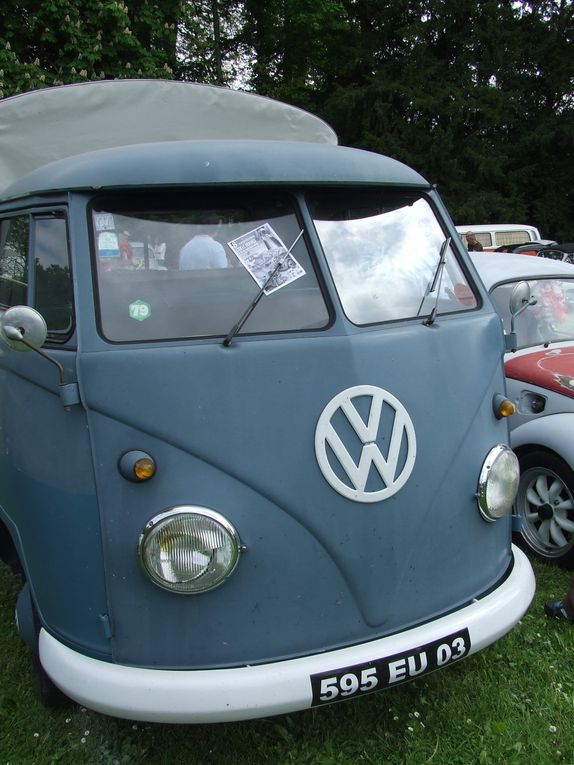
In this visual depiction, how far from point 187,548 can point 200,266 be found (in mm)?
1012

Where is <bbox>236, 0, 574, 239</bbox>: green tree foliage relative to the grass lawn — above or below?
above

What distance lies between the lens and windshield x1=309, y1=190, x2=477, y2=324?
2.69 meters

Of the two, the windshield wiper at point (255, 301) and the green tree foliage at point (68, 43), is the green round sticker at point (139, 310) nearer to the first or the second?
the windshield wiper at point (255, 301)

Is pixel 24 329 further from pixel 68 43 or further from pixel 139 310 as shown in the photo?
pixel 68 43

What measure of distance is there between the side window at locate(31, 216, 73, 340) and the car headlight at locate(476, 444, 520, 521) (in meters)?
1.59

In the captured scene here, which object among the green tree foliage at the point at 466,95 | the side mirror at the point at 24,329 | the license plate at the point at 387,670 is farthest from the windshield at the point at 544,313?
the green tree foliage at the point at 466,95

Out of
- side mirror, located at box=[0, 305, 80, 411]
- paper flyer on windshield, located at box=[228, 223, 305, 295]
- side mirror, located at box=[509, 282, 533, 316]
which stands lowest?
side mirror, located at box=[509, 282, 533, 316]

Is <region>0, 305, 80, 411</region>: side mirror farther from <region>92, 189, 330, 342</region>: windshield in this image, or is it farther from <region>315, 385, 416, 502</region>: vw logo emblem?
<region>315, 385, 416, 502</region>: vw logo emblem

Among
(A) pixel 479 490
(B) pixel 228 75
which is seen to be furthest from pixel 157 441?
(B) pixel 228 75

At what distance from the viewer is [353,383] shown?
2.38 m

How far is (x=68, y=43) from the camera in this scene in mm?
10602

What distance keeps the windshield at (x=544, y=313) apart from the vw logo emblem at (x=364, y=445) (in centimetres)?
245

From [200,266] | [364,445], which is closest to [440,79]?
[200,266]

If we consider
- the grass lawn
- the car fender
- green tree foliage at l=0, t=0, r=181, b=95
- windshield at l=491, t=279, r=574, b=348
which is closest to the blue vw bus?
the grass lawn
